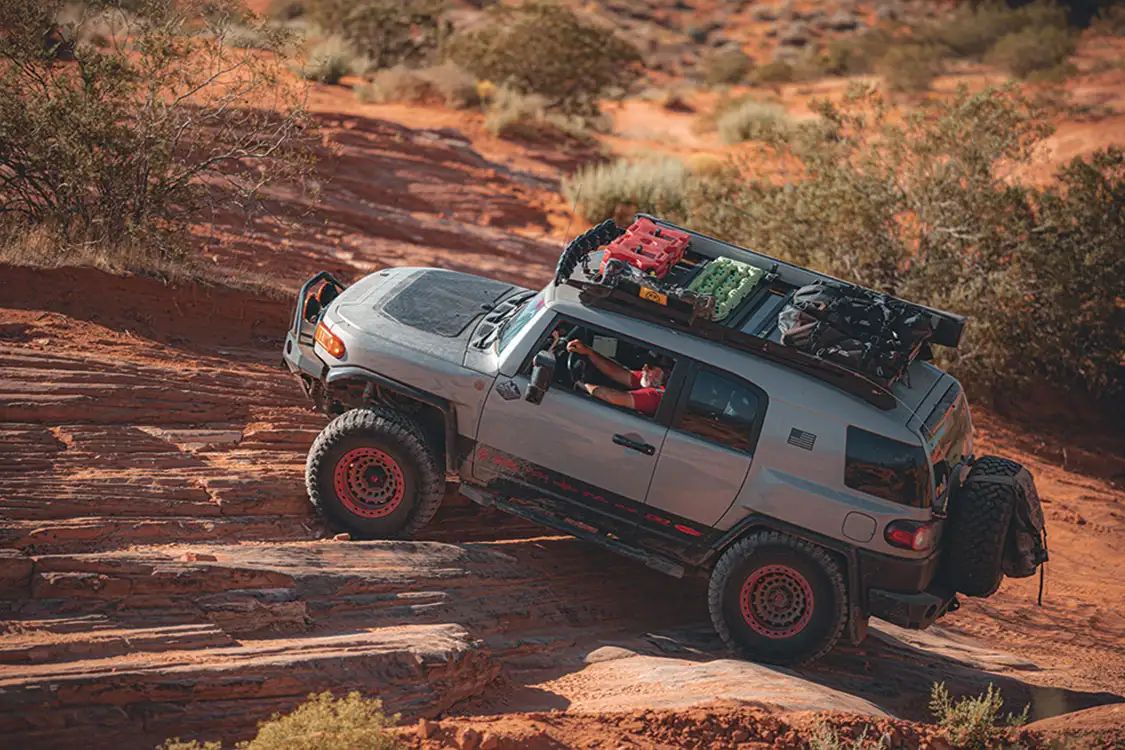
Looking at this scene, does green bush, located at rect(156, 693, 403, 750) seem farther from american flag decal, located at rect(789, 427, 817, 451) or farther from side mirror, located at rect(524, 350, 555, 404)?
american flag decal, located at rect(789, 427, 817, 451)

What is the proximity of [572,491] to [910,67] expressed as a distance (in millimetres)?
30950

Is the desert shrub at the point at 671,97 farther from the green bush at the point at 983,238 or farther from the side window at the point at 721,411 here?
the side window at the point at 721,411

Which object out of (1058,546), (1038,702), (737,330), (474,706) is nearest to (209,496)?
(474,706)

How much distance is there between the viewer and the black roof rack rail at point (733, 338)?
6.77m

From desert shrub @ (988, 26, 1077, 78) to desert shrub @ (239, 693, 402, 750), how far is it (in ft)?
112

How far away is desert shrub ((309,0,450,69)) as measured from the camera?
27.3 m

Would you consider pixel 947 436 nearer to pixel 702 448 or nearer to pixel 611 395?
pixel 702 448

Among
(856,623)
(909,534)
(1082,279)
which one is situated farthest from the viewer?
(1082,279)

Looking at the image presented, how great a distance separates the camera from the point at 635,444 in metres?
6.93

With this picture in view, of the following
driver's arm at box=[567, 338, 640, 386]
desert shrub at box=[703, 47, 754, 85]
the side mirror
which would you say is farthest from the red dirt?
desert shrub at box=[703, 47, 754, 85]

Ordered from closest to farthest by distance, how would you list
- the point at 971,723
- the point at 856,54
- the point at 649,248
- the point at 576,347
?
the point at 971,723
the point at 576,347
the point at 649,248
the point at 856,54

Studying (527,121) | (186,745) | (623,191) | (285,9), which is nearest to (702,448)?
(186,745)

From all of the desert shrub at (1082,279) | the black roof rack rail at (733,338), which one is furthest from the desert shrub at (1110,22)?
the black roof rack rail at (733,338)

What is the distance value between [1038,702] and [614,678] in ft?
10.0
